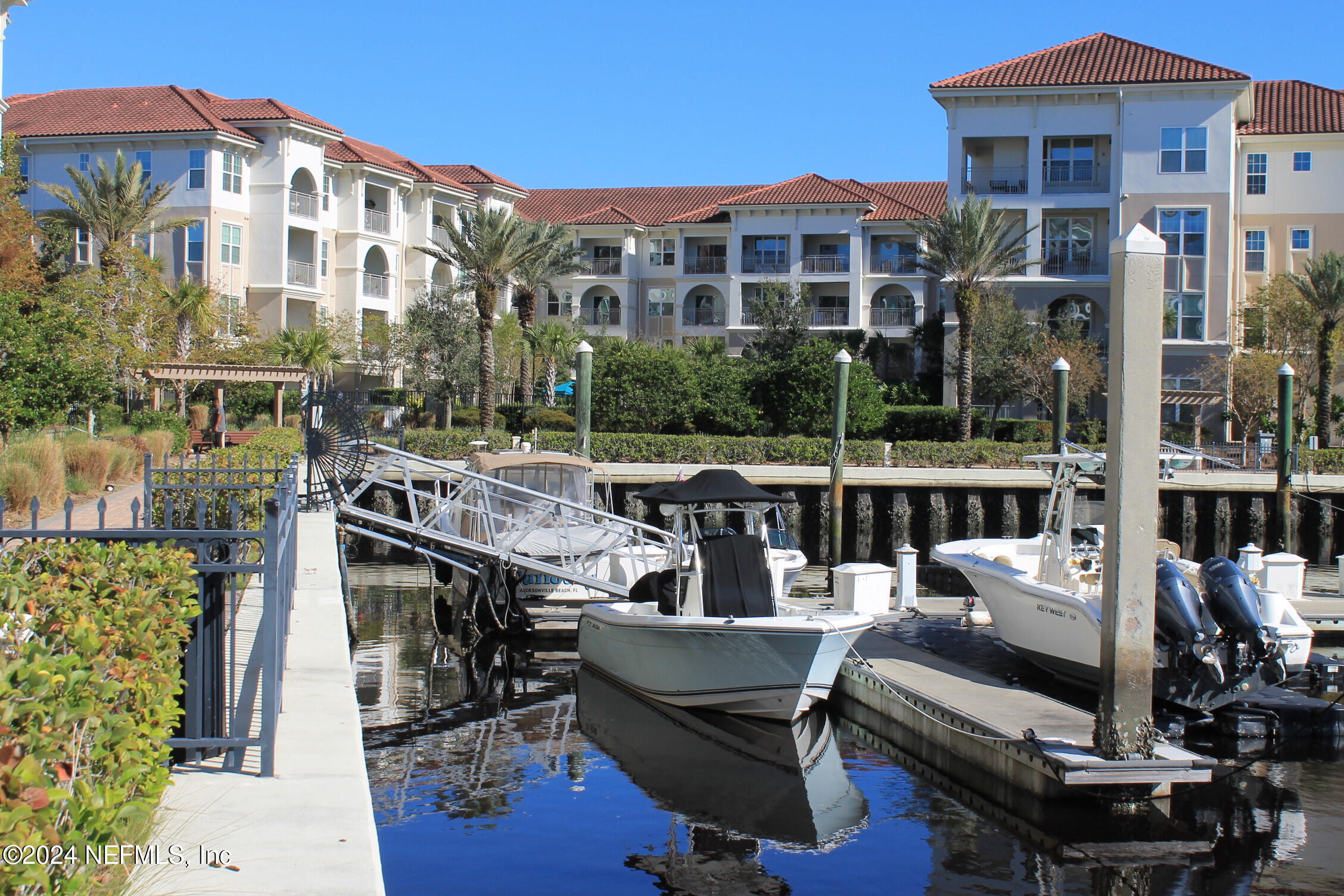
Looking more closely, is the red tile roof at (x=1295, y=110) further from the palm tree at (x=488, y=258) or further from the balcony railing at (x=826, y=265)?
the palm tree at (x=488, y=258)

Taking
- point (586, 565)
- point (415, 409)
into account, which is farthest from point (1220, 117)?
point (586, 565)

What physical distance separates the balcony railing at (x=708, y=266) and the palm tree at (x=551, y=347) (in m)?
14.8

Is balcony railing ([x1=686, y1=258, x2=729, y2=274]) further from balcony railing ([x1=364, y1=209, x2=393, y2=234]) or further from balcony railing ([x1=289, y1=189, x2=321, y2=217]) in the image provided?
balcony railing ([x1=289, y1=189, x2=321, y2=217])

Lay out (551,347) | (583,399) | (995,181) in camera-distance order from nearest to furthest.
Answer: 1. (583,399)
2. (995,181)
3. (551,347)

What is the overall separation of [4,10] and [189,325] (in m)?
13.5

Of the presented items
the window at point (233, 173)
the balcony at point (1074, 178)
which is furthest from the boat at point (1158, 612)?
the window at point (233, 173)

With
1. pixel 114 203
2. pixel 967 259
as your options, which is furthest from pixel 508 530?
pixel 114 203

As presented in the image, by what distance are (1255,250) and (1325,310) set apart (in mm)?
8789

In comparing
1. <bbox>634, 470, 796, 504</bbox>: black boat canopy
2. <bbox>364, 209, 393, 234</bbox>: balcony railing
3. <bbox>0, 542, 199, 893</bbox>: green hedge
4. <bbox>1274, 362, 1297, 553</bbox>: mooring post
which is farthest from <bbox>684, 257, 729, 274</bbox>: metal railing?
<bbox>0, 542, 199, 893</bbox>: green hedge

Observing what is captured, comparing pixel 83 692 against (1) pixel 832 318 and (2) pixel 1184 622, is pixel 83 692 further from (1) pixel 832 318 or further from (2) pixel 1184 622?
(1) pixel 832 318

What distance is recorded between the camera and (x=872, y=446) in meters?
36.7

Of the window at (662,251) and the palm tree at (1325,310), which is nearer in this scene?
the palm tree at (1325,310)

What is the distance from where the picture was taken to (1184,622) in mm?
13172

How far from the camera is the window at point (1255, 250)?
4972cm
